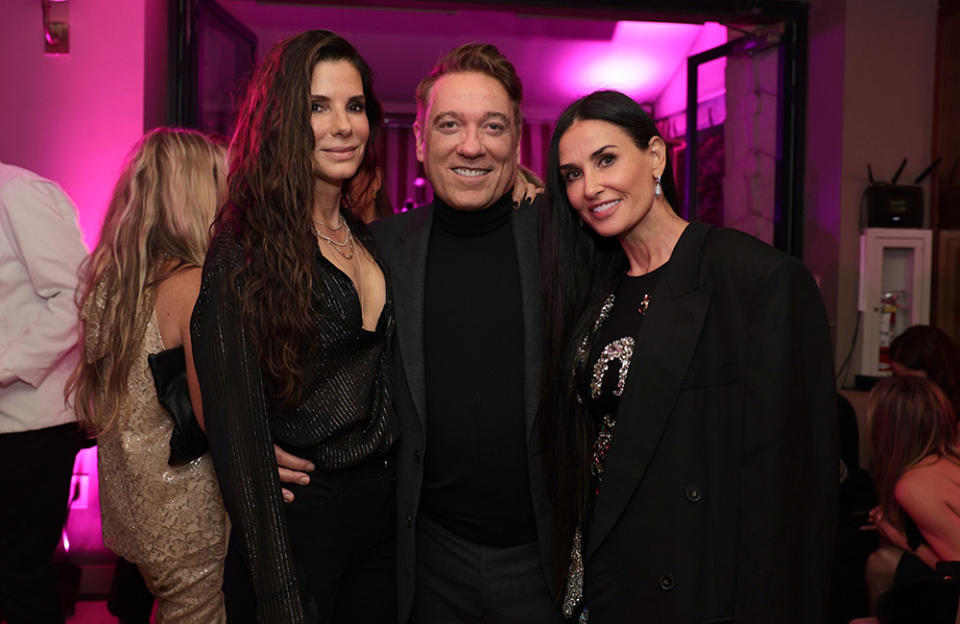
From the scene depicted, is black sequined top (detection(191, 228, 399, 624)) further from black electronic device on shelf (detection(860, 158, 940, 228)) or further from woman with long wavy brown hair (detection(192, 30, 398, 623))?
black electronic device on shelf (detection(860, 158, 940, 228))

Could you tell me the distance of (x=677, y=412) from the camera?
1612 millimetres

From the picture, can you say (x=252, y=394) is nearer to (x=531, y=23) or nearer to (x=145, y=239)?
(x=145, y=239)

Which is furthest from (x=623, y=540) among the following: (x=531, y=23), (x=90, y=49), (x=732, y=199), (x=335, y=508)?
(x=531, y=23)

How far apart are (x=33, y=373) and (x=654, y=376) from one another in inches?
80.7

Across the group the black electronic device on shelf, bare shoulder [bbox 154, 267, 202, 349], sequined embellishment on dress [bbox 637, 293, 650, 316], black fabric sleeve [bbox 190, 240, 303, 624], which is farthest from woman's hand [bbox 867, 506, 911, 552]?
bare shoulder [bbox 154, 267, 202, 349]

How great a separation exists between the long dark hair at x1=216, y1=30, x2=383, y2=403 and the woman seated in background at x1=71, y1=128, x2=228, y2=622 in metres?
0.55

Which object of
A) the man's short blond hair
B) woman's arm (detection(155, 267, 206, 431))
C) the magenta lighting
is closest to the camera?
the man's short blond hair

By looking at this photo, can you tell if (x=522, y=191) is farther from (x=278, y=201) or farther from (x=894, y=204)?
(x=894, y=204)

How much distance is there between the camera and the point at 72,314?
8.83ft

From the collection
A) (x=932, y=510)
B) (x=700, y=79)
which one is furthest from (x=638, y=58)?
(x=932, y=510)

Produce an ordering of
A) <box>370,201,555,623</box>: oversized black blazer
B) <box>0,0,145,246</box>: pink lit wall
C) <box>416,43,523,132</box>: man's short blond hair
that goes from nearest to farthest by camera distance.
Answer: <box>370,201,555,623</box>: oversized black blazer, <box>416,43,523,132</box>: man's short blond hair, <box>0,0,145,246</box>: pink lit wall

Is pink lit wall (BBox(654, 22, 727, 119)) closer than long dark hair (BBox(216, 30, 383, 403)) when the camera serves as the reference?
No

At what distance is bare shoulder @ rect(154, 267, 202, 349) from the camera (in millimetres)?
2164

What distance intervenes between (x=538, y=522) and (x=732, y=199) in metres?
4.14
